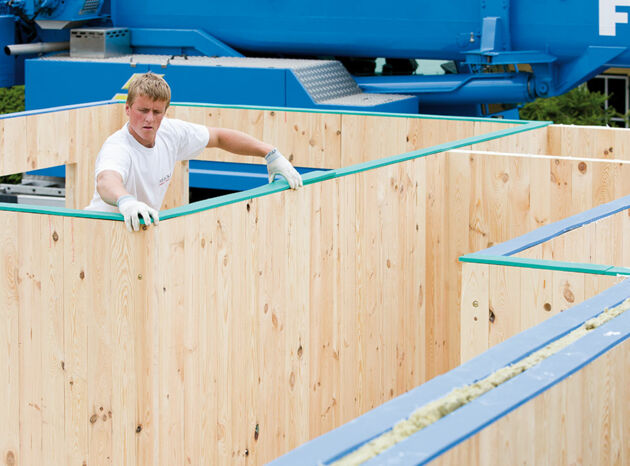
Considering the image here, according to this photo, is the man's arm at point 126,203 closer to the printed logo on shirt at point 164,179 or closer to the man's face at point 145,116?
the man's face at point 145,116

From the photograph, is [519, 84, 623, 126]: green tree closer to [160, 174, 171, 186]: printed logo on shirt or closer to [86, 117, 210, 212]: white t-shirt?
[86, 117, 210, 212]: white t-shirt

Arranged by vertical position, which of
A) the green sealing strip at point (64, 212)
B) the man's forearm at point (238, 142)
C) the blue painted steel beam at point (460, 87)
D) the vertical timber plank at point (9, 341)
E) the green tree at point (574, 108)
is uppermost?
the blue painted steel beam at point (460, 87)

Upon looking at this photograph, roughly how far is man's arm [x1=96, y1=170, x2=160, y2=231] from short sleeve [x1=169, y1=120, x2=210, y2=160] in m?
1.03

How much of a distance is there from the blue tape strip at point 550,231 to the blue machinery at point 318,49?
562cm

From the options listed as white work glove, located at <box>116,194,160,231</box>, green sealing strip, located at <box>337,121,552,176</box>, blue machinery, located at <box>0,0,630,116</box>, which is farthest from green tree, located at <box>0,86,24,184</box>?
white work glove, located at <box>116,194,160,231</box>

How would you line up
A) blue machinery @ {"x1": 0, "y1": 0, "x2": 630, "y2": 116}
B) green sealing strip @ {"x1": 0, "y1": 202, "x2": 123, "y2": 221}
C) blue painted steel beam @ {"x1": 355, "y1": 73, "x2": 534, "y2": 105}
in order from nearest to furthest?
green sealing strip @ {"x1": 0, "y1": 202, "x2": 123, "y2": 221} < blue machinery @ {"x1": 0, "y1": 0, "x2": 630, "y2": 116} < blue painted steel beam @ {"x1": 355, "y1": 73, "x2": 534, "y2": 105}

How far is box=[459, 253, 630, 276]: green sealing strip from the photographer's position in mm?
3979

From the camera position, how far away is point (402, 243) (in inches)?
235

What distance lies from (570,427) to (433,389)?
0.47 metres

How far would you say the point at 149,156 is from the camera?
5.47m

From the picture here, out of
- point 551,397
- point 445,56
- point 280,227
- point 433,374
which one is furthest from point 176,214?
point 445,56

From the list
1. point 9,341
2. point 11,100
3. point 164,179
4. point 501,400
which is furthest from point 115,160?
point 11,100

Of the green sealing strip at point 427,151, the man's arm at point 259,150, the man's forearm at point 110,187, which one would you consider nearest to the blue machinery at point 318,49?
the green sealing strip at point 427,151

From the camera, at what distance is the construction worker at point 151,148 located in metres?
5.11
